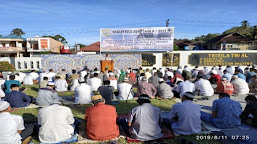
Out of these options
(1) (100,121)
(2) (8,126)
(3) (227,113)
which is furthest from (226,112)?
(2) (8,126)

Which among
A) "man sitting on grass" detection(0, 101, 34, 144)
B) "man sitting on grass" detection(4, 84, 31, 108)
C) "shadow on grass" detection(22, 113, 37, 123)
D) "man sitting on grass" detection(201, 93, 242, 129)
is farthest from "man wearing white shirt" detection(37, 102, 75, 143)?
"man sitting on grass" detection(201, 93, 242, 129)

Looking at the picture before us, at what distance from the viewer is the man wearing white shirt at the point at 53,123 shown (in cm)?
315

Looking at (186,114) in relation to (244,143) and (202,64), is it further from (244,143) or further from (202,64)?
(202,64)

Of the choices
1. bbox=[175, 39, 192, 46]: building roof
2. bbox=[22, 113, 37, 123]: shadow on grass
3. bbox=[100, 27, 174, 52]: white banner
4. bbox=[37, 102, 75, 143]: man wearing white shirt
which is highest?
bbox=[175, 39, 192, 46]: building roof

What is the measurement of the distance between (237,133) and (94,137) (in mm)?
3085

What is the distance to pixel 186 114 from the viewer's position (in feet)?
11.1

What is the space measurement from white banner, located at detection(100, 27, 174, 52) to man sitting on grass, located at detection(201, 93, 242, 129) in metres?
9.97

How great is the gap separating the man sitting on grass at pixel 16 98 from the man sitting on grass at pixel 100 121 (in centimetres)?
316

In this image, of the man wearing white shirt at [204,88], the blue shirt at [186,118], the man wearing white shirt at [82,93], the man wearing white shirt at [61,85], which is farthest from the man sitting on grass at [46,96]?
the man wearing white shirt at [204,88]

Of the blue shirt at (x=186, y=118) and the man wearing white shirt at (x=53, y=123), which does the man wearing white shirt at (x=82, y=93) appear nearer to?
the man wearing white shirt at (x=53, y=123)

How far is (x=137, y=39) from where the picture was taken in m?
13.4

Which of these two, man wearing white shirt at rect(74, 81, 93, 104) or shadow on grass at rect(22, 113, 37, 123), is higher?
man wearing white shirt at rect(74, 81, 93, 104)

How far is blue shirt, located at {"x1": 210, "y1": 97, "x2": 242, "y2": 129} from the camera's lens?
12.0 feet
